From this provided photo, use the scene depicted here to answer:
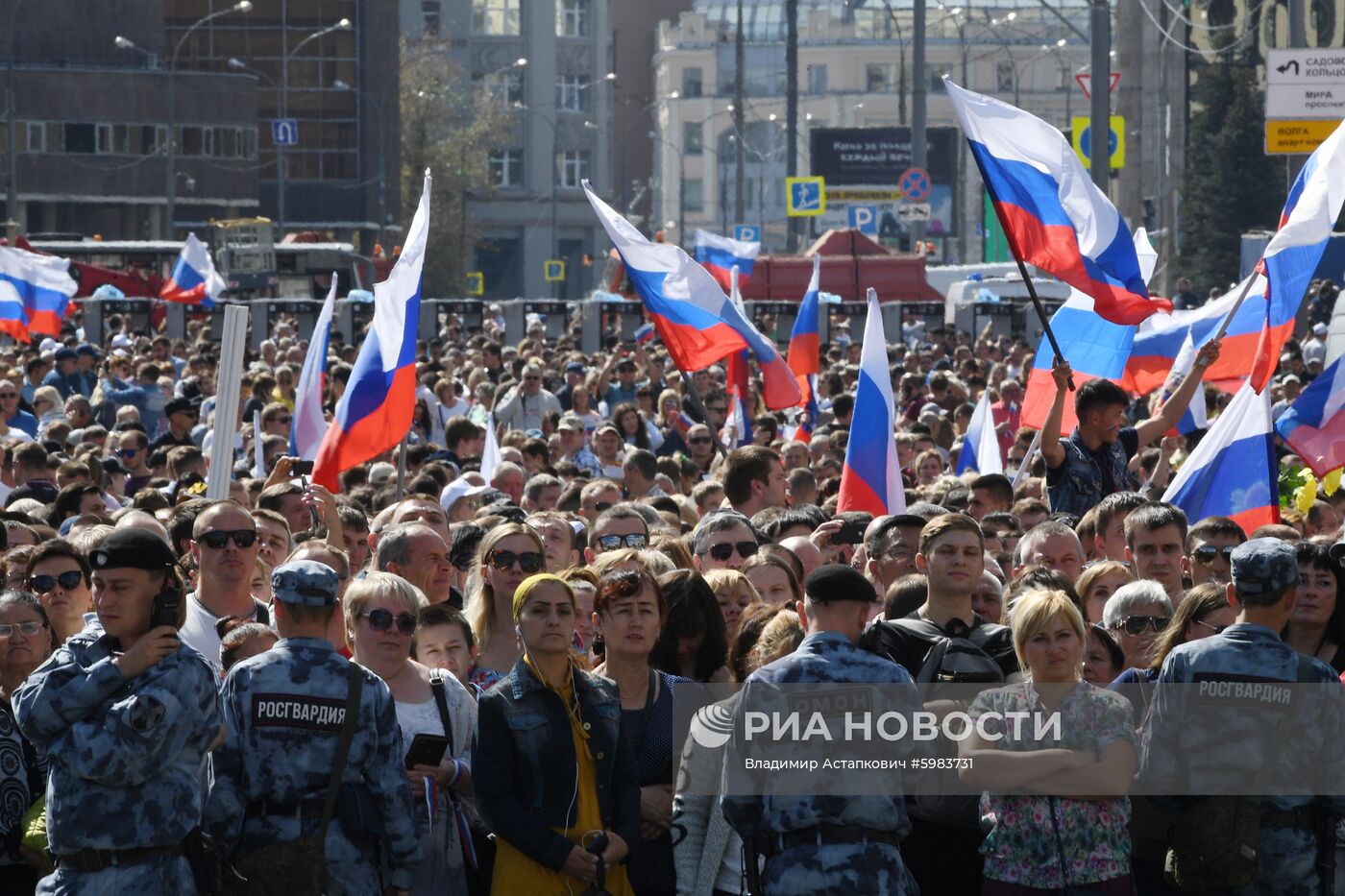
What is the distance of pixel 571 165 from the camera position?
102438 millimetres

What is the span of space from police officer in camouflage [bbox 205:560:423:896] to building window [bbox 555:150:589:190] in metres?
96.7

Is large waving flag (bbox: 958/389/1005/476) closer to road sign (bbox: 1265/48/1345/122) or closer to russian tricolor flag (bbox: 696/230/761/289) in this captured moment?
road sign (bbox: 1265/48/1345/122)

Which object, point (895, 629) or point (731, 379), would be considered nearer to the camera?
point (895, 629)

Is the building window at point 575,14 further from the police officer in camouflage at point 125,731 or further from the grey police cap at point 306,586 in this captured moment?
the police officer in camouflage at point 125,731

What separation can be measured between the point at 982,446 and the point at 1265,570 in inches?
324

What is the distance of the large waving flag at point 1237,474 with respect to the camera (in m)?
9.80

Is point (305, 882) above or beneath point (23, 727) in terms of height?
beneath

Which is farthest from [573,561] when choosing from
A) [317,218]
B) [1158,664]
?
[317,218]

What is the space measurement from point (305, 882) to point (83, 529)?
328 cm

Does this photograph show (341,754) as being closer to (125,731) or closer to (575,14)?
(125,731)

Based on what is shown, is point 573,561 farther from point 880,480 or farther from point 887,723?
Answer: point 887,723

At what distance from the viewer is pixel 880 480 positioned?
431 inches

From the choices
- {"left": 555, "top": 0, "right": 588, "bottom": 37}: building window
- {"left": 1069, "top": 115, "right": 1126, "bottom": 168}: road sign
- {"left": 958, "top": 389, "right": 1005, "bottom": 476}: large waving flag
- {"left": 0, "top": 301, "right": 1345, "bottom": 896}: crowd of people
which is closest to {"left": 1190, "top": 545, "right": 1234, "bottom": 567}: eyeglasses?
{"left": 0, "top": 301, "right": 1345, "bottom": 896}: crowd of people

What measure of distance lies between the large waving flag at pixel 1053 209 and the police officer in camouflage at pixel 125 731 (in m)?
6.13
